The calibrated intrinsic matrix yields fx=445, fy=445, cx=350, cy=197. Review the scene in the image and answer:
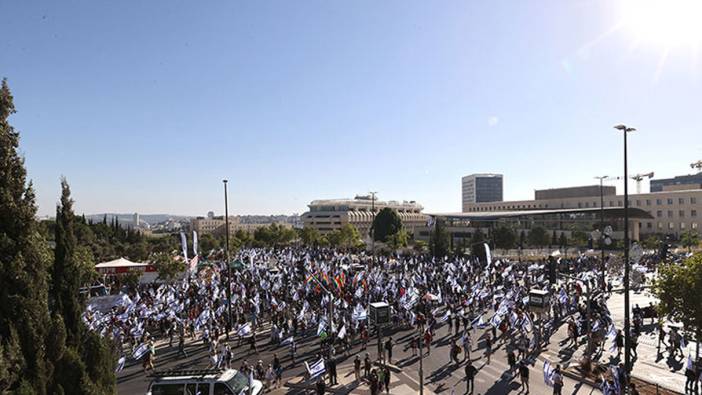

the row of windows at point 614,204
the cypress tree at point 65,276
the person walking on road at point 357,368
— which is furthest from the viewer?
the row of windows at point 614,204

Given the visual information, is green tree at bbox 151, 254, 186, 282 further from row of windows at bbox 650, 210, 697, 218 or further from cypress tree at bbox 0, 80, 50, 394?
row of windows at bbox 650, 210, 697, 218

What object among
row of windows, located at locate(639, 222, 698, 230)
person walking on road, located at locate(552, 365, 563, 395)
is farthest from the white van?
row of windows, located at locate(639, 222, 698, 230)

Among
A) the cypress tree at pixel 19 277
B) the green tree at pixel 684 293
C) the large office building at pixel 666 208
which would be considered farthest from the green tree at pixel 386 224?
the cypress tree at pixel 19 277

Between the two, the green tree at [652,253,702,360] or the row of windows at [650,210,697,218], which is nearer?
the green tree at [652,253,702,360]

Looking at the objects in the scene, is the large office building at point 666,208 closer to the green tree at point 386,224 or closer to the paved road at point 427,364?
the green tree at point 386,224

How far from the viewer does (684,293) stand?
642 inches

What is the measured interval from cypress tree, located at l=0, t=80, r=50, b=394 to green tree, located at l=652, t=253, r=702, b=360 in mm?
19721

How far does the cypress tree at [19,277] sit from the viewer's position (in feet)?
26.2

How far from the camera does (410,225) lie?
601ft

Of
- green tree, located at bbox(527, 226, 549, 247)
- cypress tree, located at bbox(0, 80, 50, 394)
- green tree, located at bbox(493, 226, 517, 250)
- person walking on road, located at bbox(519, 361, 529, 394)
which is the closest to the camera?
cypress tree, located at bbox(0, 80, 50, 394)

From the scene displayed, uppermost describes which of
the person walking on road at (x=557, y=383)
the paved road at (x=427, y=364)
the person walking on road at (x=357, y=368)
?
the person walking on road at (x=557, y=383)

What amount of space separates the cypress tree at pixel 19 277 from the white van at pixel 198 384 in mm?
5559

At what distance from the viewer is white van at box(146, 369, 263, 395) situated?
13.5 m

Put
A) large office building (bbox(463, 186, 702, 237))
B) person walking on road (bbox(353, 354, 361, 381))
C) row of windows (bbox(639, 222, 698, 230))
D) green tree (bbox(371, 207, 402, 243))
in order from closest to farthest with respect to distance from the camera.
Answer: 1. person walking on road (bbox(353, 354, 361, 381))
2. row of windows (bbox(639, 222, 698, 230))
3. large office building (bbox(463, 186, 702, 237))
4. green tree (bbox(371, 207, 402, 243))
